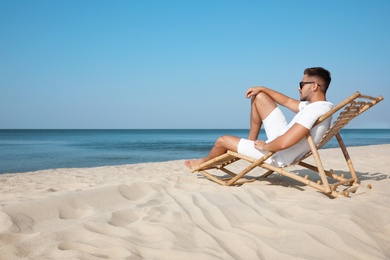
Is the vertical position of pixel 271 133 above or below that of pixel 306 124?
below

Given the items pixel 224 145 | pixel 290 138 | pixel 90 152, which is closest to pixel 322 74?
pixel 290 138

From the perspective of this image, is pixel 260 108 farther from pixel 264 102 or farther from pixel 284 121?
pixel 284 121

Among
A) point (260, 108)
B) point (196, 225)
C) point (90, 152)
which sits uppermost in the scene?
point (260, 108)

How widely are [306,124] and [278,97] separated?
0.74m

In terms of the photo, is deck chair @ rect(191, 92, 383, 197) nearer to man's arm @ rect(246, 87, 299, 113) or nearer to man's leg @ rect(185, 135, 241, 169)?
man's leg @ rect(185, 135, 241, 169)

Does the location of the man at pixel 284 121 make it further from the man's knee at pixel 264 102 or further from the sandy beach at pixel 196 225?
the sandy beach at pixel 196 225

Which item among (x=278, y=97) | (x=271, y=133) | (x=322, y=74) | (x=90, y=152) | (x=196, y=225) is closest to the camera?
(x=196, y=225)

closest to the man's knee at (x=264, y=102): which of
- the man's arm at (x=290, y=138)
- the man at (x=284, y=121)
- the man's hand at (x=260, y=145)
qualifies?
the man at (x=284, y=121)

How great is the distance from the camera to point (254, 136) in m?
4.11

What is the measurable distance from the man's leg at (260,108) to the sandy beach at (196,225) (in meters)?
0.88

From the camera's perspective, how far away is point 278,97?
3998mm

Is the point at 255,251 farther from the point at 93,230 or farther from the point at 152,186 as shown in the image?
the point at 152,186

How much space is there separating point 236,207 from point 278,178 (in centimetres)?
208

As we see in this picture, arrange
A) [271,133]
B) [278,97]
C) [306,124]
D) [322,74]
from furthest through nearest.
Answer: [278,97] → [271,133] → [322,74] → [306,124]
